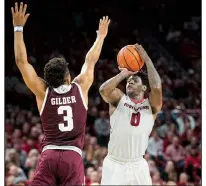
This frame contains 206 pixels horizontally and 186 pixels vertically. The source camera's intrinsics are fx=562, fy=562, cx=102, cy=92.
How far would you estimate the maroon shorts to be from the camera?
250 inches

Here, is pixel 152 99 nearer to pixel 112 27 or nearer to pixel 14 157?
pixel 14 157

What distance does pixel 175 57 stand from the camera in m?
18.2

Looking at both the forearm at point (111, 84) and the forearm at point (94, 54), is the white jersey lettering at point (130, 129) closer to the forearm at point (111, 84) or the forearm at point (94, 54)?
the forearm at point (111, 84)

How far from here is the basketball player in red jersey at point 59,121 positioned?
20.9 feet

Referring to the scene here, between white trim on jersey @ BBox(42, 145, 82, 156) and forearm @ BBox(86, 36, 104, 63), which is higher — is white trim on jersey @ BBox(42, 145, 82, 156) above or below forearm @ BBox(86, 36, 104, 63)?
below

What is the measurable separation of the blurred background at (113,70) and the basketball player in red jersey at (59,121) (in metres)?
4.43

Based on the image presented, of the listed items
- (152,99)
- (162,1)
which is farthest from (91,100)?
(152,99)

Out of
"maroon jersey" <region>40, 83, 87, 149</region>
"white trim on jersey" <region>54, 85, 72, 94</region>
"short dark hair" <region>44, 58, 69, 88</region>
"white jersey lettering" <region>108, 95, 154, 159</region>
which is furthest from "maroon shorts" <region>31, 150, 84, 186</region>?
"white jersey lettering" <region>108, 95, 154, 159</region>

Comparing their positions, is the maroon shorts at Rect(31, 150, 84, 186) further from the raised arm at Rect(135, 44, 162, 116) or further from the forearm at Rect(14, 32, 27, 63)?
the raised arm at Rect(135, 44, 162, 116)

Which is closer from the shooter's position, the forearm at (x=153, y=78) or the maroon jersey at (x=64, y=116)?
the maroon jersey at (x=64, y=116)

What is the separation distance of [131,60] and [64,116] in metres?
1.34

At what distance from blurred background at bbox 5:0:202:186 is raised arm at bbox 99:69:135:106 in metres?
3.79

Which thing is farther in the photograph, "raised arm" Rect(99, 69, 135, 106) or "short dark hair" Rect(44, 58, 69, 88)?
"raised arm" Rect(99, 69, 135, 106)

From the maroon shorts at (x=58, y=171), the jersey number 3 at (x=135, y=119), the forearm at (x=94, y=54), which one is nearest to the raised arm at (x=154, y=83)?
the jersey number 3 at (x=135, y=119)
